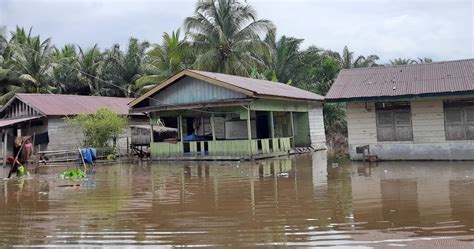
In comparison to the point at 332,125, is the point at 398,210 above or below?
below

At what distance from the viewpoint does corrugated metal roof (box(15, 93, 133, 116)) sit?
26583 millimetres

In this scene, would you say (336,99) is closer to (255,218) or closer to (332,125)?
(255,218)

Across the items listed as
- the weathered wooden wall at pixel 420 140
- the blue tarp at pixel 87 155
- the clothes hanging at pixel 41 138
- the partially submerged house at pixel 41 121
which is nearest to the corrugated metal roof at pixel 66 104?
the partially submerged house at pixel 41 121

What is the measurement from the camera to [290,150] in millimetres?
25500

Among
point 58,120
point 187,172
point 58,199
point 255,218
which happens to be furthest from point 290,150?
point 255,218

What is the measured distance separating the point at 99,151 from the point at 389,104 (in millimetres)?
15539

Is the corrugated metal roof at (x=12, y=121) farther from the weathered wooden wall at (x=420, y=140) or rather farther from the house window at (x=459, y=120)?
the house window at (x=459, y=120)

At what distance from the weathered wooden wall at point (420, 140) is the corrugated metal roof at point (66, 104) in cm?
1696

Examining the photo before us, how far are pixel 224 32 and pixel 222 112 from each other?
8879 millimetres

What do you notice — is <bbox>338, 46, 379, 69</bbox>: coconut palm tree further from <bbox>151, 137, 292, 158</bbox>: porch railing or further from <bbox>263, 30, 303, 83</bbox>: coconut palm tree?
<bbox>151, 137, 292, 158</bbox>: porch railing

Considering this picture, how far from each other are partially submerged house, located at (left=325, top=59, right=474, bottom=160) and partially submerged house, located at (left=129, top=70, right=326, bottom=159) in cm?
477

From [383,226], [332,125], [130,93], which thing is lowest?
[383,226]

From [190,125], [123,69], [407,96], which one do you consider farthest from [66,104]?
[407,96]

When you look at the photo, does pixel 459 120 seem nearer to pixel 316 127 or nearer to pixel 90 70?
pixel 316 127
